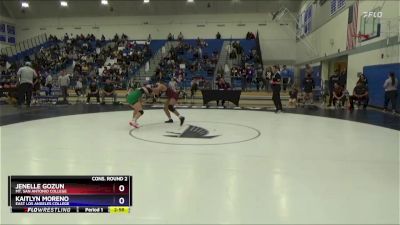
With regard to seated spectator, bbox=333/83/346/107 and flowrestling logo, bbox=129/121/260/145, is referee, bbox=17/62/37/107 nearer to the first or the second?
flowrestling logo, bbox=129/121/260/145

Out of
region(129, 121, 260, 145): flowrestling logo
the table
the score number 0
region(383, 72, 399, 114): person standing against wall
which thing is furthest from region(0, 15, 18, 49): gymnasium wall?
the score number 0

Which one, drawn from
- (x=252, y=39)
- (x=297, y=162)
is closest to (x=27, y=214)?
(x=297, y=162)

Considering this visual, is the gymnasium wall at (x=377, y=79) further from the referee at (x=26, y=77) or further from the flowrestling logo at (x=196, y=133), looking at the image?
the referee at (x=26, y=77)

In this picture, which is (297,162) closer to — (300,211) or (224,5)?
(300,211)

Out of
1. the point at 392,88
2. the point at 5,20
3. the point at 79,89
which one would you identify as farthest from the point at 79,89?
the point at 5,20

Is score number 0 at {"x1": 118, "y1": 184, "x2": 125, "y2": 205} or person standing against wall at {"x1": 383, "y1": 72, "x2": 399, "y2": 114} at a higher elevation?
person standing against wall at {"x1": 383, "y1": 72, "x2": 399, "y2": 114}

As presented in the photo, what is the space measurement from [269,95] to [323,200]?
13874mm

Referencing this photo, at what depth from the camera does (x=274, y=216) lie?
276 centimetres

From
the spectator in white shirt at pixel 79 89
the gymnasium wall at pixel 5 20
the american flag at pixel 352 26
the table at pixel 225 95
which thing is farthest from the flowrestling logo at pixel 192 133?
the gymnasium wall at pixel 5 20

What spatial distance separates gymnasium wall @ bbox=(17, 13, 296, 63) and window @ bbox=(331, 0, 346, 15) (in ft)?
30.1

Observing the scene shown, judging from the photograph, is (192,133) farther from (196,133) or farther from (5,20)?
(5,20)

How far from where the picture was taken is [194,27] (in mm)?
27203

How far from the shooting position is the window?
15830 millimetres
